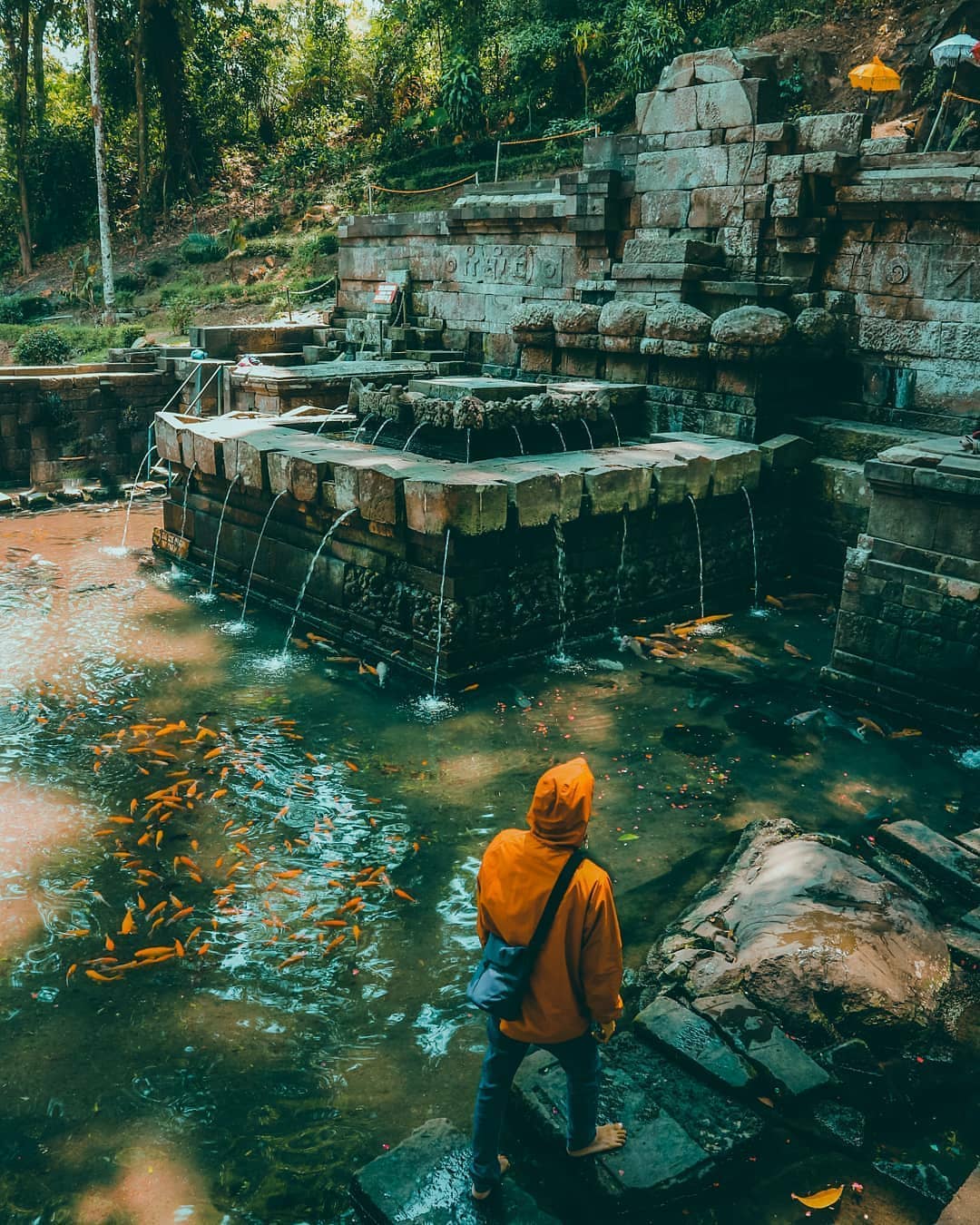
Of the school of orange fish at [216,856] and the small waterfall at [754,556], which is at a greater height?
the small waterfall at [754,556]

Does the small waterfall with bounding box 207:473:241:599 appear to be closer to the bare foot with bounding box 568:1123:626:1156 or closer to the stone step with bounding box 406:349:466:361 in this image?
the stone step with bounding box 406:349:466:361

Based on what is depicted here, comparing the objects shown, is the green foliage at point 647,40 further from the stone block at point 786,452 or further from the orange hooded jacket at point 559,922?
the orange hooded jacket at point 559,922

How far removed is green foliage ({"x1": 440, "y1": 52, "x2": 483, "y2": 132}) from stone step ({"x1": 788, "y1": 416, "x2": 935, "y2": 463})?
18.6 meters

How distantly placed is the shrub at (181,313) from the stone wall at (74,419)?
531 centimetres

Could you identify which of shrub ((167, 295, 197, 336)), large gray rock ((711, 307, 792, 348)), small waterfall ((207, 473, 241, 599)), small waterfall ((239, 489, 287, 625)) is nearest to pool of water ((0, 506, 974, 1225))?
small waterfall ((239, 489, 287, 625))

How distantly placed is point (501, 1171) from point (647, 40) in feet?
76.8

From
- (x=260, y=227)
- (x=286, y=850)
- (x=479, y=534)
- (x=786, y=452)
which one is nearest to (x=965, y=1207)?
(x=286, y=850)

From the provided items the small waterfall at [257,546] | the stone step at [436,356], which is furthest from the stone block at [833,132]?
the small waterfall at [257,546]

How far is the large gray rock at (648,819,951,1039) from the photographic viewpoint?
368 cm

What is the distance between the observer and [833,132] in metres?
9.86

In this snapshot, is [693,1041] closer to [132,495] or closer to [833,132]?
[833,132]

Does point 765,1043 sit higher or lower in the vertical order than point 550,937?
lower

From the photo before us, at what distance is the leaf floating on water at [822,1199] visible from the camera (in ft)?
9.92

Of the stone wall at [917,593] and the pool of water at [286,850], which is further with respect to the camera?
the stone wall at [917,593]
